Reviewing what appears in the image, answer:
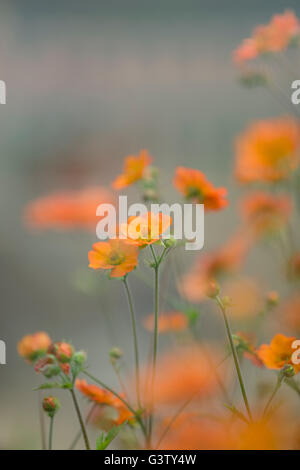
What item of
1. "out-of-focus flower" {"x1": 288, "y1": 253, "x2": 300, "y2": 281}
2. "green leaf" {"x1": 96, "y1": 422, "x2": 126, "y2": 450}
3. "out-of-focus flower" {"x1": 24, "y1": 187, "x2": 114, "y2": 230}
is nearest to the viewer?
"green leaf" {"x1": 96, "y1": 422, "x2": 126, "y2": 450}

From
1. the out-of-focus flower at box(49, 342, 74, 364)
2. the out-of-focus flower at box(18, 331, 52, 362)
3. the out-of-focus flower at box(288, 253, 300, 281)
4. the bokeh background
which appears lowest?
the out-of-focus flower at box(18, 331, 52, 362)

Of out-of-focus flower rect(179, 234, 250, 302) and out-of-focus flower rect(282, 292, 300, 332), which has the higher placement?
out-of-focus flower rect(179, 234, 250, 302)

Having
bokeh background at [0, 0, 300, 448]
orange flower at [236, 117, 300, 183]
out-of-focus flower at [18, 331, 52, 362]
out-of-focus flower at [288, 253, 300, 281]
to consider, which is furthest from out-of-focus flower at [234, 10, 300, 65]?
bokeh background at [0, 0, 300, 448]

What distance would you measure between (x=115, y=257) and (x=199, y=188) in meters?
0.15

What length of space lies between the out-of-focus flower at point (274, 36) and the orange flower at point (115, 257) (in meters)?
0.29

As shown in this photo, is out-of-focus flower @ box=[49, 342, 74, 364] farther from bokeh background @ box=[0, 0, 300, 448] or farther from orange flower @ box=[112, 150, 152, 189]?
bokeh background @ box=[0, 0, 300, 448]

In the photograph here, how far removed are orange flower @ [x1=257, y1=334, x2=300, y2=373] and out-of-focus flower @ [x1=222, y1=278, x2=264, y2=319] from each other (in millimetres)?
148

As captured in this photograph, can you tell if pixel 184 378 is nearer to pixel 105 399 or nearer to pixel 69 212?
pixel 105 399

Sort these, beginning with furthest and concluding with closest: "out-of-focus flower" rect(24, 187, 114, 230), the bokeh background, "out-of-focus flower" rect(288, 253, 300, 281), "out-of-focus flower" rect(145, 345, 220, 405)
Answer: the bokeh background → "out-of-focus flower" rect(24, 187, 114, 230) → "out-of-focus flower" rect(288, 253, 300, 281) → "out-of-focus flower" rect(145, 345, 220, 405)

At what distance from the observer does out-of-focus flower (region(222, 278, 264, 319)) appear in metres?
0.61

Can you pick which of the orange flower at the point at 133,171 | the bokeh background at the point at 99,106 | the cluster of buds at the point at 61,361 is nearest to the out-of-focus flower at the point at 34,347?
the cluster of buds at the point at 61,361

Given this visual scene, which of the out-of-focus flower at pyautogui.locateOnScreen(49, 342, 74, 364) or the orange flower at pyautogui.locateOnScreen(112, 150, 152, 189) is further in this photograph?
the orange flower at pyautogui.locateOnScreen(112, 150, 152, 189)

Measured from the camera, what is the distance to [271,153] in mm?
646
